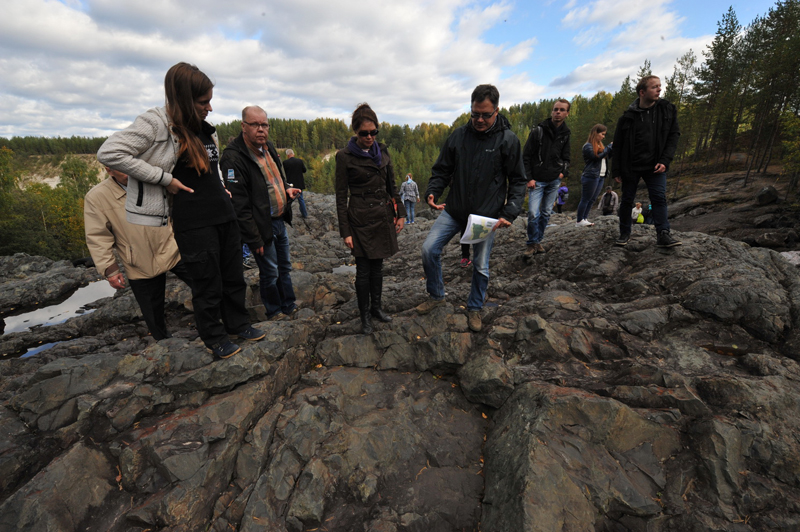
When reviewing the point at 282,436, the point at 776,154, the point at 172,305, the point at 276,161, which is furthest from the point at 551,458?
the point at 776,154

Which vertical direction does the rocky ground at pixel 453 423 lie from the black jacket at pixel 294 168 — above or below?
below

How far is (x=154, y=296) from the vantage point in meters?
3.84

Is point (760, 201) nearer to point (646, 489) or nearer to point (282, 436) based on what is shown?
point (646, 489)

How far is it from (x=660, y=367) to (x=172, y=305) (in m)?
7.46

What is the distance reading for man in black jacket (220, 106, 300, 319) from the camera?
396 cm

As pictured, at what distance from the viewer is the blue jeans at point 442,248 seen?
416cm

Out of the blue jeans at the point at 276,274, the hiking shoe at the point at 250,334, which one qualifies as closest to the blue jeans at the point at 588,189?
the blue jeans at the point at 276,274

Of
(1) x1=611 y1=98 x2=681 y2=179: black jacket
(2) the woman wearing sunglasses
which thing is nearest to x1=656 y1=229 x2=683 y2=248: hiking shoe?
(1) x1=611 y1=98 x2=681 y2=179: black jacket

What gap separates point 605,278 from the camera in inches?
199

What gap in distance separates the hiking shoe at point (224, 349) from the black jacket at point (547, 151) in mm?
5431

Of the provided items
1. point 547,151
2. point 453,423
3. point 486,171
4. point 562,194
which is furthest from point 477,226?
point 562,194

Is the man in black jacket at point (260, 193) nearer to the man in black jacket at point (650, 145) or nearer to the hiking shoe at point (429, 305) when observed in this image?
the hiking shoe at point (429, 305)

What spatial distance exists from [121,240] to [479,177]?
13.6 feet

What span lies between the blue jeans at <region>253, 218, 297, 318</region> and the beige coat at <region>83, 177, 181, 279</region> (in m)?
1.09
